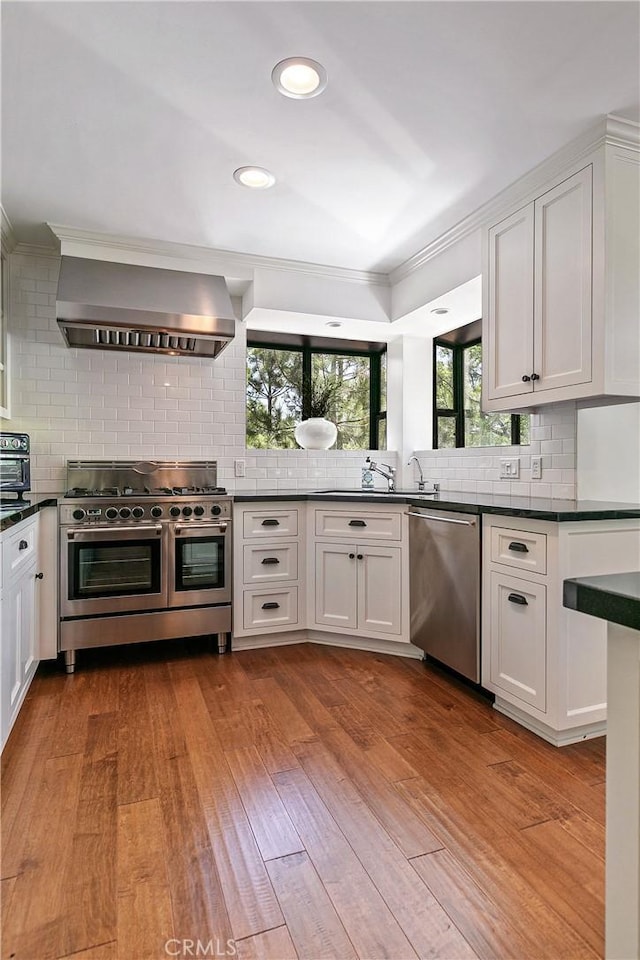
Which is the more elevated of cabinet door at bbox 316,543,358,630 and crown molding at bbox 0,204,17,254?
crown molding at bbox 0,204,17,254

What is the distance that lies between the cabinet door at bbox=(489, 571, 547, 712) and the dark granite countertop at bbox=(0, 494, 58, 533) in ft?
6.56

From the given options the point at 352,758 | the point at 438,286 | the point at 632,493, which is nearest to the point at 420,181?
the point at 438,286

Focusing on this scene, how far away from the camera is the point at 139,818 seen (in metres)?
1.72

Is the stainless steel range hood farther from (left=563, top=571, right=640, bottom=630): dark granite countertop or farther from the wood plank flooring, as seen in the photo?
(left=563, top=571, right=640, bottom=630): dark granite countertop

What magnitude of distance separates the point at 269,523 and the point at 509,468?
1.46 m

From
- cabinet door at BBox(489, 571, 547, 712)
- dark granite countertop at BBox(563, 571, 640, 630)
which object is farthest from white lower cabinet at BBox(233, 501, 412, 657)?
dark granite countertop at BBox(563, 571, 640, 630)

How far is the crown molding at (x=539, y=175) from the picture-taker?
2201 millimetres

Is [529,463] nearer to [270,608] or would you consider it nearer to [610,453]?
[610,453]

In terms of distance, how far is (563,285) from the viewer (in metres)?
2.39

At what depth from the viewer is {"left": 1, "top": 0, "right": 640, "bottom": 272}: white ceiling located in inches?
67.6

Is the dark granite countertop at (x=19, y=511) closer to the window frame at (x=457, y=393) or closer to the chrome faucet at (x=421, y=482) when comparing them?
the chrome faucet at (x=421, y=482)

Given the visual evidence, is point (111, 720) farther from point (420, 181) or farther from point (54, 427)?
point (420, 181)

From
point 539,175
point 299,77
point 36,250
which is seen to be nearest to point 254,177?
point 299,77

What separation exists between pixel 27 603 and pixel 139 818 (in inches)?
49.9
